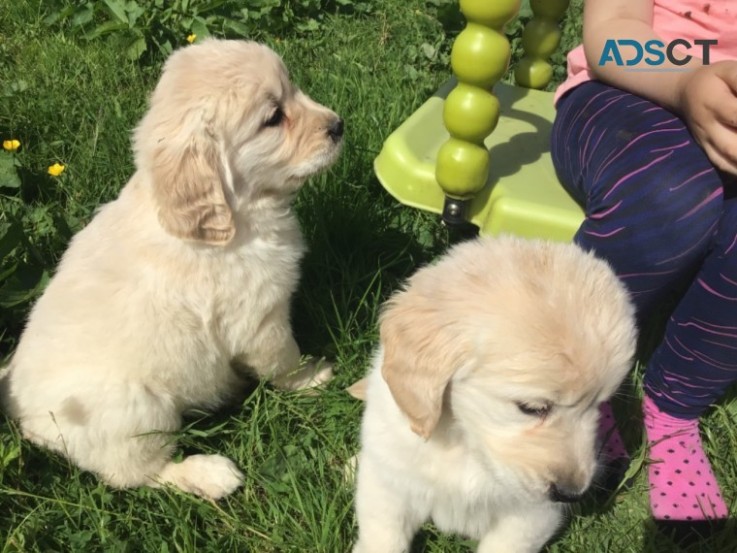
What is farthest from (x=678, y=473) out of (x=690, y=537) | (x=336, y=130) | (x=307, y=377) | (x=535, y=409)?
(x=336, y=130)

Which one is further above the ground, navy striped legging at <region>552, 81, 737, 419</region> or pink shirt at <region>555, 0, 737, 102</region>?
pink shirt at <region>555, 0, 737, 102</region>

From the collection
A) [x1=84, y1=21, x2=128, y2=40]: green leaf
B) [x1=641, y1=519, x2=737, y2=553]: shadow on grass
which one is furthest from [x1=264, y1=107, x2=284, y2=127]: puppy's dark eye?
[x1=84, y1=21, x2=128, y2=40]: green leaf

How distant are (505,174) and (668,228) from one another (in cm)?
62

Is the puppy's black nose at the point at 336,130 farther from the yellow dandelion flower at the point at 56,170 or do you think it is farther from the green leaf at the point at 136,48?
the green leaf at the point at 136,48

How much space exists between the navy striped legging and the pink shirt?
28 cm

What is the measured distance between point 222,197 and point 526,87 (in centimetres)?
163

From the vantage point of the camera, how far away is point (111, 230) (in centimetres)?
200

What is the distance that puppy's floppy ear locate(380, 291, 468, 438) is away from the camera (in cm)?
144

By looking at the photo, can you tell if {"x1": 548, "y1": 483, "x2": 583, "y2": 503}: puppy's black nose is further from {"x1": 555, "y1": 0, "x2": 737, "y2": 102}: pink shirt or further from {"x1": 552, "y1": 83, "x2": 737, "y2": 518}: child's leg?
{"x1": 555, "y1": 0, "x2": 737, "y2": 102}: pink shirt

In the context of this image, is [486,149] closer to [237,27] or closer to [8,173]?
[8,173]

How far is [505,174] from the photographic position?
238 cm

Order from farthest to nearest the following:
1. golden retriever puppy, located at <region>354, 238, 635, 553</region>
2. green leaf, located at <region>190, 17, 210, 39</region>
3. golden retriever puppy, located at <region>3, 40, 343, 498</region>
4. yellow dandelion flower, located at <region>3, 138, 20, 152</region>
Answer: green leaf, located at <region>190, 17, 210, 39</region> < yellow dandelion flower, located at <region>3, 138, 20, 152</region> < golden retriever puppy, located at <region>3, 40, 343, 498</region> < golden retriever puppy, located at <region>354, 238, 635, 553</region>

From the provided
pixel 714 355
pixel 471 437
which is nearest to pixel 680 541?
pixel 714 355

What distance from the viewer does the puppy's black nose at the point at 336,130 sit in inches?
87.4
